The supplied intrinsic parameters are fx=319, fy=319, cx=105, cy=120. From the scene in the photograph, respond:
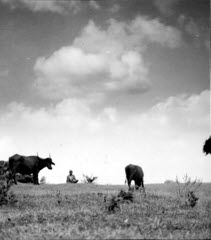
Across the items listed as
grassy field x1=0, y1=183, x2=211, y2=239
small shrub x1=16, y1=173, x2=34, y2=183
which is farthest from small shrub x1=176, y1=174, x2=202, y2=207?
small shrub x1=16, y1=173, x2=34, y2=183

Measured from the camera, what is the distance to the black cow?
2322 cm

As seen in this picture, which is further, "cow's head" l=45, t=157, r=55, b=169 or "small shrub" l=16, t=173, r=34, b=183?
"small shrub" l=16, t=173, r=34, b=183

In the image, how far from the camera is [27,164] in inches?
936

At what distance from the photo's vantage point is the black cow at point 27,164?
76.2 feet

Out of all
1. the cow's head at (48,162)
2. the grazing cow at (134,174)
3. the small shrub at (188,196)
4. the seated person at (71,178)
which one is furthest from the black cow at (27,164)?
the small shrub at (188,196)

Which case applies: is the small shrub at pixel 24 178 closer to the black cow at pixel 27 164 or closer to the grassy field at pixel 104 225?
the black cow at pixel 27 164

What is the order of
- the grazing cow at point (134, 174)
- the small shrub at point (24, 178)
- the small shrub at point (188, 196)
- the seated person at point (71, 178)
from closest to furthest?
the small shrub at point (188, 196) → the grazing cow at point (134, 174) → the seated person at point (71, 178) → the small shrub at point (24, 178)

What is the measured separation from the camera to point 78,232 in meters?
6.52

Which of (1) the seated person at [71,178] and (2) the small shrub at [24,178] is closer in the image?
(1) the seated person at [71,178]

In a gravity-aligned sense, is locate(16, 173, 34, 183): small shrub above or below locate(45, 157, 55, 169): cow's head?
below

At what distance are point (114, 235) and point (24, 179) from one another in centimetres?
2696

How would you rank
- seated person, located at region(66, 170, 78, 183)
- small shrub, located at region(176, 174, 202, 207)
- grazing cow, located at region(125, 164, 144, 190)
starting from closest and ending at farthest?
1. small shrub, located at region(176, 174, 202, 207)
2. grazing cow, located at region(125, 164, 144, 190)
3. seated person, located at region(66, 170, 78, 183)

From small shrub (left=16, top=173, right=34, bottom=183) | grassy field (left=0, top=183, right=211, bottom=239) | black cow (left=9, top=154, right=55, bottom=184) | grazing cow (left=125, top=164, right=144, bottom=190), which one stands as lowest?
grassy field (left=0, top=183, right=211, bottom=239)

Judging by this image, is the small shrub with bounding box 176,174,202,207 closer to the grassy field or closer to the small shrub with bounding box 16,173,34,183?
the grassy field
